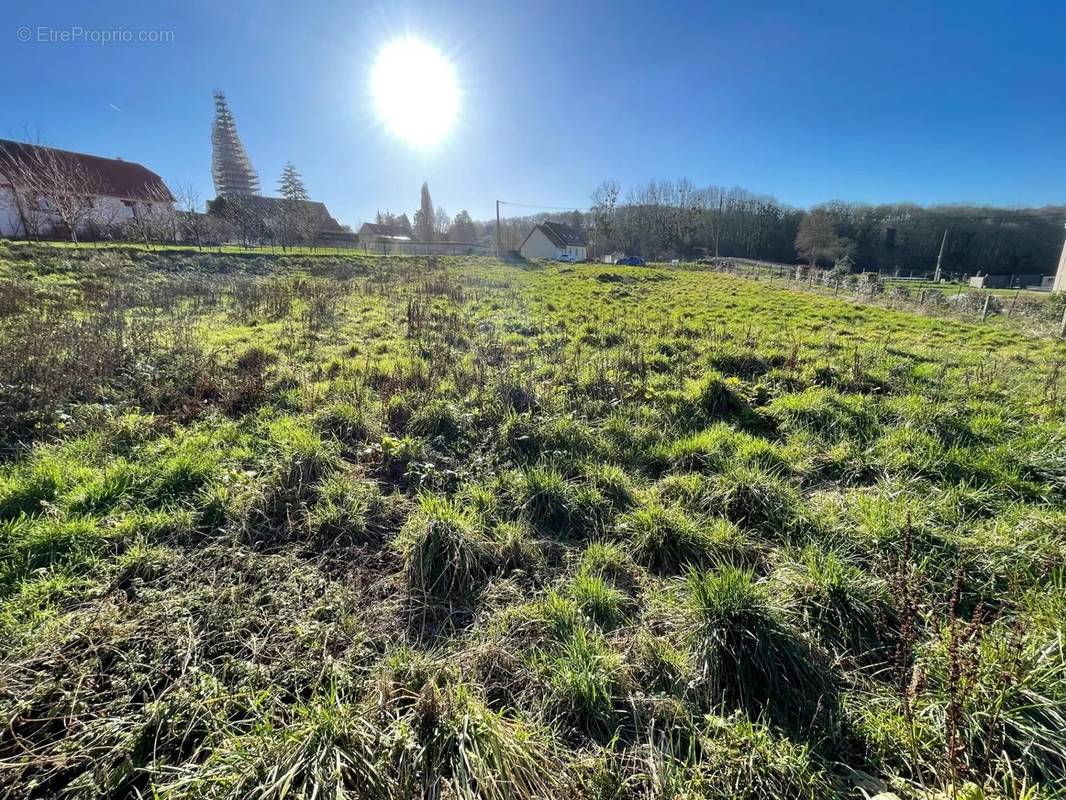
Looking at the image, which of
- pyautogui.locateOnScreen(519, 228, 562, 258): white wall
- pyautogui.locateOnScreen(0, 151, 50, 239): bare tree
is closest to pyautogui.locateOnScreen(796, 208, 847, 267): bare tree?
pyautogui.locateOnScreen(519, 228, 562, 258): white wall

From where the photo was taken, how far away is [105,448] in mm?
4281

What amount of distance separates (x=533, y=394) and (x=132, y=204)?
51944 mm

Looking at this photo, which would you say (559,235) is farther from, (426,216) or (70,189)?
(70,189)

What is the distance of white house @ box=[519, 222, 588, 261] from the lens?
55875 millimetres

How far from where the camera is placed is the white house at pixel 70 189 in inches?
882

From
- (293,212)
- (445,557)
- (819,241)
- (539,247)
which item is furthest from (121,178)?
(819,241)

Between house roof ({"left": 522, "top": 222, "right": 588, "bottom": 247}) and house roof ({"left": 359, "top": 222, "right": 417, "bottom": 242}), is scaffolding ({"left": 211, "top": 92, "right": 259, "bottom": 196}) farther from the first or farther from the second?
house roof ({"left": 522, "top": 222, "right": 588, "bottom": 247})

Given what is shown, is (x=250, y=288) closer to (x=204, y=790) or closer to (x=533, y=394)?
(x=533, y=394)

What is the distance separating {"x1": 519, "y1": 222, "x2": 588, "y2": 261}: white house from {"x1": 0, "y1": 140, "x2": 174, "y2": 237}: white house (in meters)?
38.8

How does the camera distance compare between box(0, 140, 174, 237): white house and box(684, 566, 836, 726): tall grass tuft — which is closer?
box(684, 566, 836, 726): tall grass tuft

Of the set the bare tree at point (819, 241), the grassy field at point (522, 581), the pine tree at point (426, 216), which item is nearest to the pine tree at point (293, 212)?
the pine tree at point (426, 216)

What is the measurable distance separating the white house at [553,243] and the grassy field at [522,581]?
5185 centimetres

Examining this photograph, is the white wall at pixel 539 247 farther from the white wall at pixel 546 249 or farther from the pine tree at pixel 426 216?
the pine tree at pixel 426 216

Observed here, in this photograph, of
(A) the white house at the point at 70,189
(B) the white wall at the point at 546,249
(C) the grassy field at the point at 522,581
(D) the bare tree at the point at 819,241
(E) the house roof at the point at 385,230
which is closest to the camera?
(C) the grassy field at the point at 522,581
